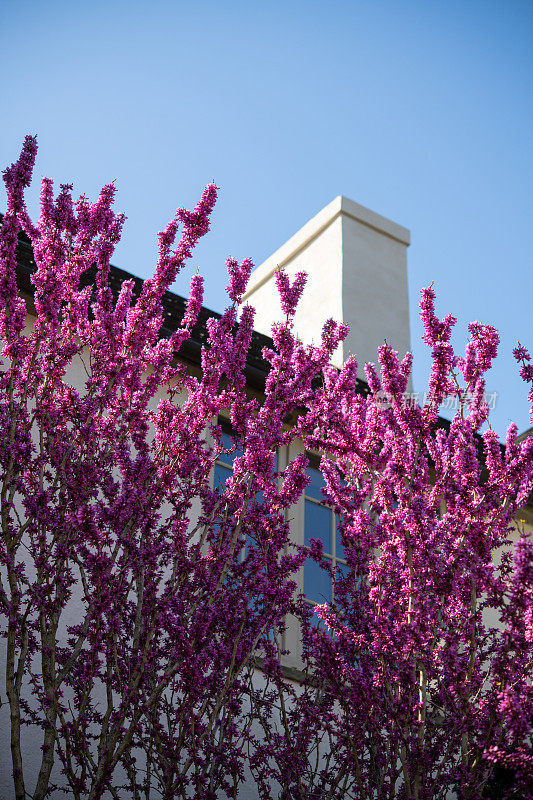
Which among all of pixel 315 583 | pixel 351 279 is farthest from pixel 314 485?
pixel 351 279

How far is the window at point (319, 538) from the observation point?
8.05 meters

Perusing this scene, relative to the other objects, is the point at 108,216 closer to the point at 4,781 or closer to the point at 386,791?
the point at 4,781

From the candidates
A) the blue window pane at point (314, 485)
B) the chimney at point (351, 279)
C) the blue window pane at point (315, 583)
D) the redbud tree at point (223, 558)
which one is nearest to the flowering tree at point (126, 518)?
the redbud tree at point (223, 558)

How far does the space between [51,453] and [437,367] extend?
2.68m

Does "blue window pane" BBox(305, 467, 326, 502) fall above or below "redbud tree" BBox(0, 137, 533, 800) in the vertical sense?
above

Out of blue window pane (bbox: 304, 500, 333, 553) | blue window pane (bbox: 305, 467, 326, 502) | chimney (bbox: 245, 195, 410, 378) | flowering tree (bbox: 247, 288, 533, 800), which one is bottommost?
flowering tree (bbox: 247, 288, 533, 800)

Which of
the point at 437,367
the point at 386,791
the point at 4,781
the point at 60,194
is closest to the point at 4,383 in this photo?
the point at 60,194

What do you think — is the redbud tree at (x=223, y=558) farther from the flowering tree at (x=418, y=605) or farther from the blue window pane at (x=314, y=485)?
the blue window pane at (x=314, y=485)

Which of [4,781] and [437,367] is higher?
[437,367]

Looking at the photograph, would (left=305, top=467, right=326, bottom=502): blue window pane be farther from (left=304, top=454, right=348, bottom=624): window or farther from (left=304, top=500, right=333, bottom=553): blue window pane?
(left=304, top=500, right=333, bottom=553): blue window pane

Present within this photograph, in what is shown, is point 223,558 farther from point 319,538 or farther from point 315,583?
point 315,583

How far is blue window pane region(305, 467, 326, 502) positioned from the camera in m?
8.62

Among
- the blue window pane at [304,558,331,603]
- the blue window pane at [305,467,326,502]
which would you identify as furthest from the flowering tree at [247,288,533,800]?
the blue window pane at [305,467,326,502]

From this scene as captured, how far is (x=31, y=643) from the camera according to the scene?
5.14m
